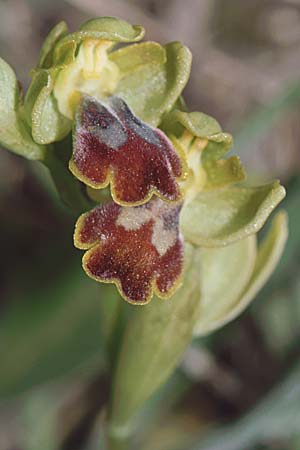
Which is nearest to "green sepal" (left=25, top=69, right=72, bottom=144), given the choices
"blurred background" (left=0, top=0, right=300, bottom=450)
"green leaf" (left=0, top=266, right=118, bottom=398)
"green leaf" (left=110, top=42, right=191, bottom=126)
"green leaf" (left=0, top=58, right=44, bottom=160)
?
"green leaf" (left=0, top=58, right=44, bottom=160)

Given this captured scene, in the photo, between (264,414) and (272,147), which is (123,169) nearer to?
(264,414)

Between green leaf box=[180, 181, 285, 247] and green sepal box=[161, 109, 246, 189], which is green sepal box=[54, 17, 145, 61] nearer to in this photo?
green sepal box=[161, 109, 246, 189]

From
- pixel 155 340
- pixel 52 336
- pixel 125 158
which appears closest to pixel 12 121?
pixel 125 158

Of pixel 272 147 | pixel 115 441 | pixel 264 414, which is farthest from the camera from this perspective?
pixel 272 147

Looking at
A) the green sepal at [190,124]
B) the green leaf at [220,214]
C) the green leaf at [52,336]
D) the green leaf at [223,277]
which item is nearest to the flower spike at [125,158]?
the green sepal at [190,124]

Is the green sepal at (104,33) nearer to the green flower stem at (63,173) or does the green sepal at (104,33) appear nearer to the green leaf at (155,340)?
the green flower stem at (63,173)

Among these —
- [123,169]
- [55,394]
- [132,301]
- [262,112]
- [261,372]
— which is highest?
[123,169]

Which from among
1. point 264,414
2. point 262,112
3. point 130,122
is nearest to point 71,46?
Result: point 130,122
